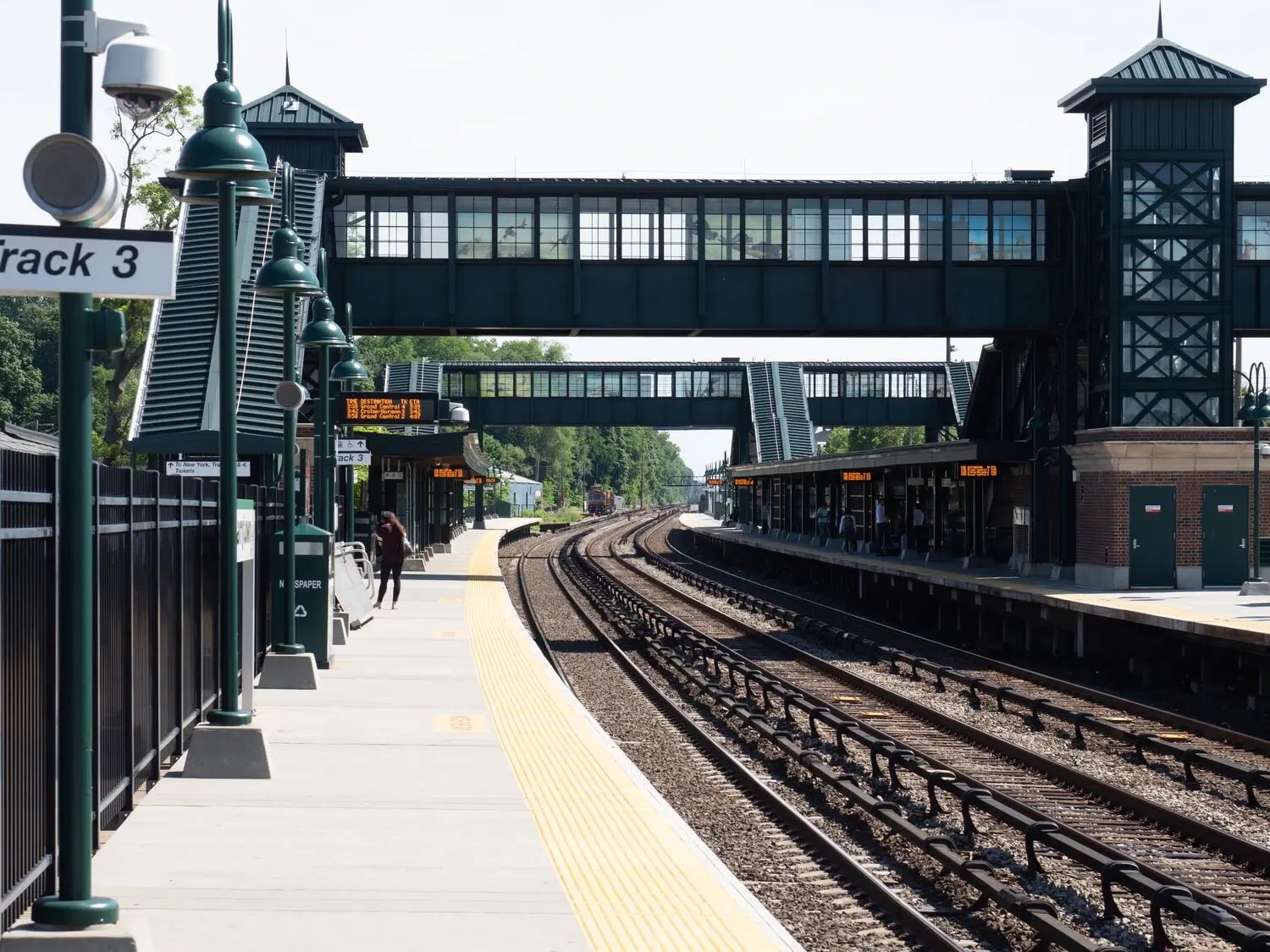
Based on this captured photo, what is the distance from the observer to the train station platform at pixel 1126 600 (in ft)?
70.5

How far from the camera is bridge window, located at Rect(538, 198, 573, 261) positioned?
1393 inches

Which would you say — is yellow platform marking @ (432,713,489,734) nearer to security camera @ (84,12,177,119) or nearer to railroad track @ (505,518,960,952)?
railroad track @ (505,518,960,952)

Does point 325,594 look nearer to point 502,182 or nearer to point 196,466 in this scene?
point 196,466

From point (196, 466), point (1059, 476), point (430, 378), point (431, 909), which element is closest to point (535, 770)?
point (431, 909)

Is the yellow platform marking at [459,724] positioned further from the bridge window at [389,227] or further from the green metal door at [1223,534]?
the bridge window at [389,227]

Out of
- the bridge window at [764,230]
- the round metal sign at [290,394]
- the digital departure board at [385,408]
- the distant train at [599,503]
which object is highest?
the bridge window at [764,230]

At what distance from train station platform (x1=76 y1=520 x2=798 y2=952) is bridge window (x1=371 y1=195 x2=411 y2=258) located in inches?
824

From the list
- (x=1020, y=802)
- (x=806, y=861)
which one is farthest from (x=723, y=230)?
(x=806, y=861)

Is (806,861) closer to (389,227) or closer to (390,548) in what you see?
(390,548)

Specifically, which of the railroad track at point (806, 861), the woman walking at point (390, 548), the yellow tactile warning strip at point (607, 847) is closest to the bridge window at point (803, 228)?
the woman walking at point (390, 548)

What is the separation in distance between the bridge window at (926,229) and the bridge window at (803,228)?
2.06 m

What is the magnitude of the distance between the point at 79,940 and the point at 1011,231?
31.6 m

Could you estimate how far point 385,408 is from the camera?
31188 mm

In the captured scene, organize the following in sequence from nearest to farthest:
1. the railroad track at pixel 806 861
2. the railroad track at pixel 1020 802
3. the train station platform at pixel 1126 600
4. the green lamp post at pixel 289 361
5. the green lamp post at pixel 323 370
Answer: the railroad track at pixel 806 861, the railroad track at pixel 1020 802, the green lamp post at pixel 289 361, the green lamp post at pixel 323 370, the train station platform at pixel 1126 600
